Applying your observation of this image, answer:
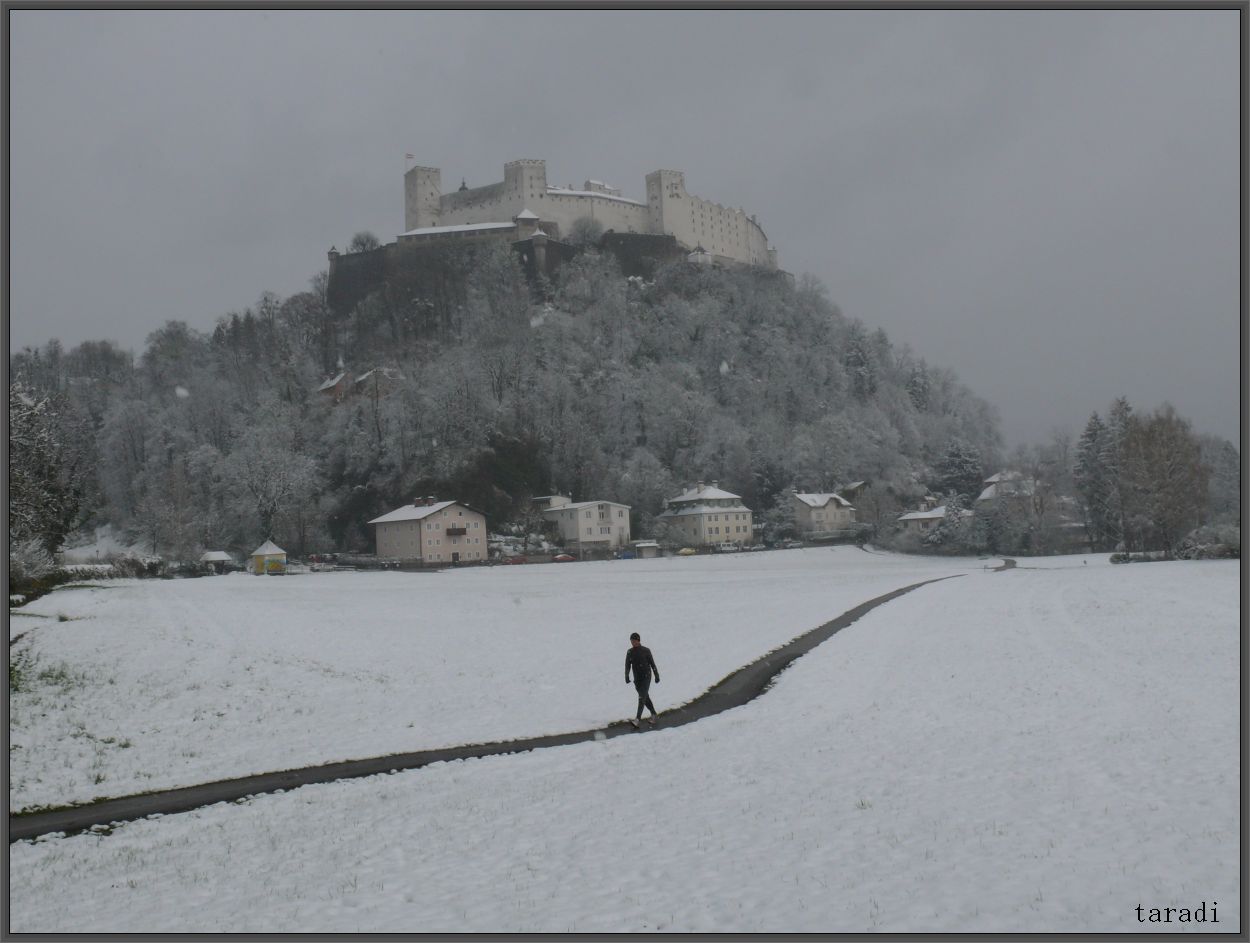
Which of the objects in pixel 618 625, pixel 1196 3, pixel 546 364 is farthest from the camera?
pixel 546 364

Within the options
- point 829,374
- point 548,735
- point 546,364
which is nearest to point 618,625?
point 548,735

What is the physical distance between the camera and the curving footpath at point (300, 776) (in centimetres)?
1112

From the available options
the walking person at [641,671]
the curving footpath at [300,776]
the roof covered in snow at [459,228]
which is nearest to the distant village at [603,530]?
the roof covered in snow at [459,228]

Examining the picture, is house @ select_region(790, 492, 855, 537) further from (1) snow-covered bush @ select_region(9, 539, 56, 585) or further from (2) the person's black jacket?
(2) the person's black jacket

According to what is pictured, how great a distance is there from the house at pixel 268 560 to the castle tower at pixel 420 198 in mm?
79558

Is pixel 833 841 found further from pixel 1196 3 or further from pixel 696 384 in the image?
pixel 696 384

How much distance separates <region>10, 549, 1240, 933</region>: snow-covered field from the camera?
750cm

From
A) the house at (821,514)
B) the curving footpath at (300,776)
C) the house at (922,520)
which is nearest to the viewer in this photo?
the curving footpath at (300,776)

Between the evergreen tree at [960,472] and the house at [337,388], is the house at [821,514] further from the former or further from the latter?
the house at [337,388]

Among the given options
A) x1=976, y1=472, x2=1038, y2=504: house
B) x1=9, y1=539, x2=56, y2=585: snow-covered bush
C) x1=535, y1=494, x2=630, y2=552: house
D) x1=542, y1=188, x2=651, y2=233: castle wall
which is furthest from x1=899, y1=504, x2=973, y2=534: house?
x1=9, y1=539, x2=56, y2=585: snow-covered bush

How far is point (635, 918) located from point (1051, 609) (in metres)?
28.3

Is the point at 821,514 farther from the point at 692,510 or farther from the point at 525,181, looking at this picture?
the point at 525,181

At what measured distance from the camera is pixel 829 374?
120m

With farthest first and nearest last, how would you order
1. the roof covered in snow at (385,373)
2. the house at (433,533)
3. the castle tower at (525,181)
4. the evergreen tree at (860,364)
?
the castle tower at (525,181)
the evergreen tree at (860,364)
the roof covered in snow at (385,373)
the house at (433,533)
